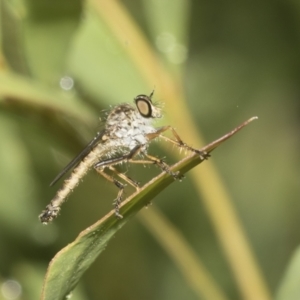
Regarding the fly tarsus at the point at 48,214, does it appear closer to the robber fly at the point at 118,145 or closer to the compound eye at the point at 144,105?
the robber fly at the point at 118,145

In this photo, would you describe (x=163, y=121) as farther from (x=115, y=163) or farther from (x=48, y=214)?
(x=48, y=214)

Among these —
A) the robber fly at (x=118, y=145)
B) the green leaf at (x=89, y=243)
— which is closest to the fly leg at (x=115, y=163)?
the robber fly at (x=118, y=145)

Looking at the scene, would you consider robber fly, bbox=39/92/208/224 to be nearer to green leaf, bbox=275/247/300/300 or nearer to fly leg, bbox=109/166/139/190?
fly leg, bbox=109/166/139/190

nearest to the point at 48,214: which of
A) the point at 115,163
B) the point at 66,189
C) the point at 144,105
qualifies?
the point at 66,189

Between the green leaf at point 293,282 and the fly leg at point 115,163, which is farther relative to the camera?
the fly leg at point 115,163

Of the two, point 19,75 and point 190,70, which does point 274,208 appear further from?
point 19,75

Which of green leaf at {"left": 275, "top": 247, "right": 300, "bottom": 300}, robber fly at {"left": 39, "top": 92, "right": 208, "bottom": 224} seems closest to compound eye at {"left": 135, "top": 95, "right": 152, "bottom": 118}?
robber fly at {"left": 39, "top": 92, "right": 208, "bottom": 224}
